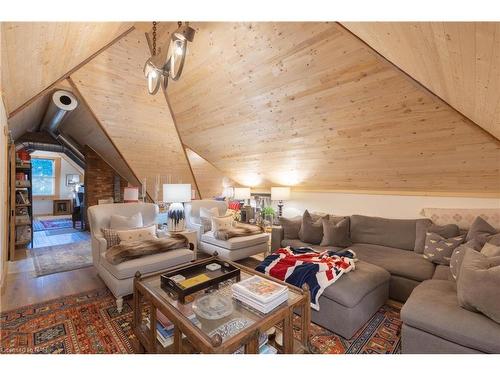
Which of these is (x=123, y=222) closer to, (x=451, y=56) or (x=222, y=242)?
(x=222, y=242)

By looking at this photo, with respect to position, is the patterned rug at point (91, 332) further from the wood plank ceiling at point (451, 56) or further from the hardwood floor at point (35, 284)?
the wood plank ceiling at point (451, 56)

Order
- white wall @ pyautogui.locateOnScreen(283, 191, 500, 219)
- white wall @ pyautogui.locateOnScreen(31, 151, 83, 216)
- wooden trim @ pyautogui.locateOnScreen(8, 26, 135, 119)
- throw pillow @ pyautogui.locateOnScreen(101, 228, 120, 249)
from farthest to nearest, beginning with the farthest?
white wall @ pyautogui.locateOnScreen(31, 151, 83, 216) → white wall @ pyautogui.locateOnScreen(283, 191, 500, 219) → throw pillow @ pyautogui.locateOnScreen(101, 228, 120, 249) → wooden trim @ pyautogui.locateOnScreen(8, 26, 135, 119)

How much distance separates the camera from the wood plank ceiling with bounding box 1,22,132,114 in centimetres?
146

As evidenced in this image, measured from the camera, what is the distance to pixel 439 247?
8.06ft

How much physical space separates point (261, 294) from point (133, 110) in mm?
3442

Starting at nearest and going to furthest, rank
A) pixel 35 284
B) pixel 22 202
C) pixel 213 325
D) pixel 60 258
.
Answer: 1. pixel 213 325
2. pixel 35 284
3. pixel 60 258
4. pixel 22 202

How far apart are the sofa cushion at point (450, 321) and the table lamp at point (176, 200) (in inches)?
111

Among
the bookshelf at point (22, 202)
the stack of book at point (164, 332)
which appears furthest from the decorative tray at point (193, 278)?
the bookshelf at point (22, 202)

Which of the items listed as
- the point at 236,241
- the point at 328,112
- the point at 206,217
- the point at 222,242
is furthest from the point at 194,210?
the point at 328,112

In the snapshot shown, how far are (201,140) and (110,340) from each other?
3.16 meters

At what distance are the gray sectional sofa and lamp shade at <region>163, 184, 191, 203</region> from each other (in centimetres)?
173

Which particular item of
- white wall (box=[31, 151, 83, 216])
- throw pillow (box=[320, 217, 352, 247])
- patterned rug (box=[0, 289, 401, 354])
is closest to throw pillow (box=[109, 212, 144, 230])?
patterned rug (box=[0, 289, 401, 354])

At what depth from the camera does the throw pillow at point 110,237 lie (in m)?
2.52

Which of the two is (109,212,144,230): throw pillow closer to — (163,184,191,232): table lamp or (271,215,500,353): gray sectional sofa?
(163,184,191,232): table lamp
